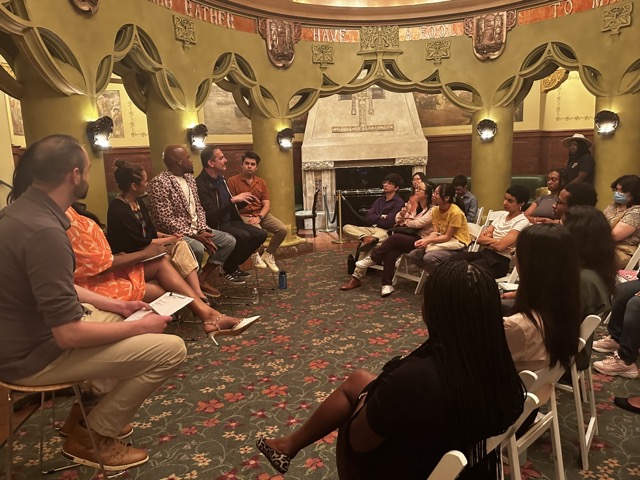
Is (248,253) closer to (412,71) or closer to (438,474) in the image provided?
(438,474)

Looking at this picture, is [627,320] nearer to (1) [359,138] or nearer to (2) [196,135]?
(2) [196,135]

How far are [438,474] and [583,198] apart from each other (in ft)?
10.6

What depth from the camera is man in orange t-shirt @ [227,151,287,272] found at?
5680 mm

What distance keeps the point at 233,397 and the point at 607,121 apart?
6.43 m

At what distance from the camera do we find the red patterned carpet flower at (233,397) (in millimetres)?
3126

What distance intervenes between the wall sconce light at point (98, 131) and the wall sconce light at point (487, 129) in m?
5.77

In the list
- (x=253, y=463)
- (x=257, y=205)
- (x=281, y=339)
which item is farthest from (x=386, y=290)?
(x=253, y=463)

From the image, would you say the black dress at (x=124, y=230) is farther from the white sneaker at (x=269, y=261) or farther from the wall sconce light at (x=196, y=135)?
the wall sconce light at (x=196, y=135)

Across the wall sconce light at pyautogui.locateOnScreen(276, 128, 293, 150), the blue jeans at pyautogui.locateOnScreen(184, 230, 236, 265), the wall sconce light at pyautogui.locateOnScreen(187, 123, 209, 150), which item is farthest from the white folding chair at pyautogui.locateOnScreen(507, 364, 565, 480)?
the wall sconce light at pyautogui.locateOnScreen(276, 128, 293, 150)

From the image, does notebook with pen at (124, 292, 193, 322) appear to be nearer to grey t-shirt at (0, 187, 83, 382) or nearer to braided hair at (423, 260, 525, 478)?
grey t-shirt at (0, 187, 83, 382)

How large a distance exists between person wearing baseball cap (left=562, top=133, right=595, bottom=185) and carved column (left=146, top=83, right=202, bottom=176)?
→ 5.21 m

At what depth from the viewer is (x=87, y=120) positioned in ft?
15.5

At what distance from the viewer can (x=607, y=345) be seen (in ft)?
12.1

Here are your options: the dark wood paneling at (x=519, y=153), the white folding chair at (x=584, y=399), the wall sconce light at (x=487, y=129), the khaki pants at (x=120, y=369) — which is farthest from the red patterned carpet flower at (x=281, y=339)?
the dark wood paneling at (x=519, y=153)
